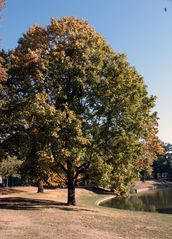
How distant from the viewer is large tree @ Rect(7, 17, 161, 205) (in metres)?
29.4

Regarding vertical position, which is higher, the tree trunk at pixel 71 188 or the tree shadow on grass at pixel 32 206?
the tree trunk at pixel 71 188

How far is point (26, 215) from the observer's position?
2477cm

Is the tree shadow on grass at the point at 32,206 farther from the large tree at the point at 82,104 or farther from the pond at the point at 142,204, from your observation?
the pond at the point at 142,204

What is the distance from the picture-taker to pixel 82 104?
32.0 meters

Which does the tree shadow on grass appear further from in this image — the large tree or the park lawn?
the park lawn

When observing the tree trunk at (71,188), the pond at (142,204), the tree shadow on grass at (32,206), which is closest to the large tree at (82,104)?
the tree trunk at (71,188)

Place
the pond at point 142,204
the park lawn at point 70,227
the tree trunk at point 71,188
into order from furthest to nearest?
the pond at point 142,204
the tree trunk at point 71,188
the park lawn at point 70,227

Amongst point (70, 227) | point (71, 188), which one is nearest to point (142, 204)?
point (71, 188)

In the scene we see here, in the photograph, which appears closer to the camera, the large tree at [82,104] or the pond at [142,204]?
the large tree at [82,104]

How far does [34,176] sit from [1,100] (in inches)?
289

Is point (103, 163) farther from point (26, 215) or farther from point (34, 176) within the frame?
point (26, 215)

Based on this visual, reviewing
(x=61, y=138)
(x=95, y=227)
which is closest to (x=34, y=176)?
(x=61, y=138)

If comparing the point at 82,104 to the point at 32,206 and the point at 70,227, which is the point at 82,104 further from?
the point at 70,227

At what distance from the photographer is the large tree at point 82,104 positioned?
29.4 m
